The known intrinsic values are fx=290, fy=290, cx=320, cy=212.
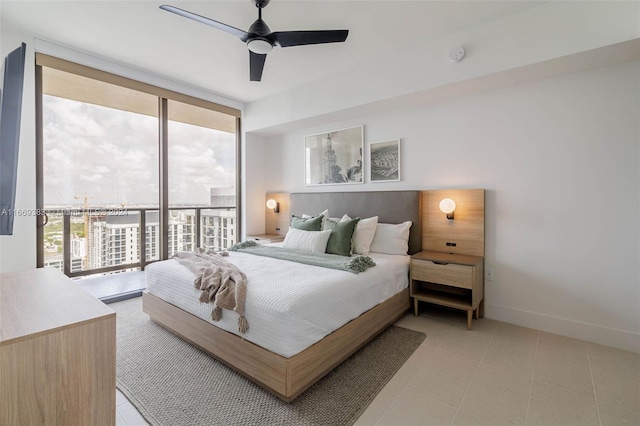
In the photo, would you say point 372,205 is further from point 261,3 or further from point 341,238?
point 261,3

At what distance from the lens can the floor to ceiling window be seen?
3.24m

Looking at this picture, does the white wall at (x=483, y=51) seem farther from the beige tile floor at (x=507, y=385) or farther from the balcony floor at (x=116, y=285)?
the balcony floor at (x=116, y=285)

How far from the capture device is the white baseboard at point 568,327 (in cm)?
237

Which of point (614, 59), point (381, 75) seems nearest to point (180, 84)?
point (381, 75)

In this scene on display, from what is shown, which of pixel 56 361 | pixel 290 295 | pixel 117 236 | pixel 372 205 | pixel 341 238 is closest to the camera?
pixel 56 361

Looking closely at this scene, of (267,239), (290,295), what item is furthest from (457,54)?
(267,239)

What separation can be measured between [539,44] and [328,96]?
214cm

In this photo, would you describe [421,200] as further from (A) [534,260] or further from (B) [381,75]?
(B) [381,75]

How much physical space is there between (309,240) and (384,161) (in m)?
1.41

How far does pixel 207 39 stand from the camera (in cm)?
287

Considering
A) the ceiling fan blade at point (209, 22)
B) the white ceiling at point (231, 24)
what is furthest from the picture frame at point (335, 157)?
the ceiling fan blade at point (209, 22)

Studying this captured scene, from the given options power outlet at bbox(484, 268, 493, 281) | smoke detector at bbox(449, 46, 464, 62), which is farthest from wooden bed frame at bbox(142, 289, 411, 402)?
smoke detector at bbox(449, 46, 464, 62)

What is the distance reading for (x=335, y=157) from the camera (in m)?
4.16

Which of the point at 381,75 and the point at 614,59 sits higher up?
the point at 381,75
